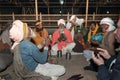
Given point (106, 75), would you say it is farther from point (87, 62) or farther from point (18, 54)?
point (87, 62)

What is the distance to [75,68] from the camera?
448 centimetres

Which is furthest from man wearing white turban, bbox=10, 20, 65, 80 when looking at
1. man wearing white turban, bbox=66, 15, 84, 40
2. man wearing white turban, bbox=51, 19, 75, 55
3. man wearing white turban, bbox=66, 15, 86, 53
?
man wearing white turban, bbox=66, 15, 84, 40

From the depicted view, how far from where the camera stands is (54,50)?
5.63 m

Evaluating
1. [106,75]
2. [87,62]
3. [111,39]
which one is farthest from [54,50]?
[106,75]

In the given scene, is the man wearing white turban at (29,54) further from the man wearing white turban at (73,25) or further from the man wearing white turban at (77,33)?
the man wearing white turban at (73,25)

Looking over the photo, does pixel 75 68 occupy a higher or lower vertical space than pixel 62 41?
lower

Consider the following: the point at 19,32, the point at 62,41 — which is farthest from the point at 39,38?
the point at 19,32

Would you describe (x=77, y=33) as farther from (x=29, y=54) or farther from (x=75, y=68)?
(x=29, y=54)

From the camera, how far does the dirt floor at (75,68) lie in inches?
155

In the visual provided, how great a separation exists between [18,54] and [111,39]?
1.51m

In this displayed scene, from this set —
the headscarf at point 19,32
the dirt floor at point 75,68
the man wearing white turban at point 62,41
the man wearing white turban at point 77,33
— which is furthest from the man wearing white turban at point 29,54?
the man wearing white turban at point 77,33

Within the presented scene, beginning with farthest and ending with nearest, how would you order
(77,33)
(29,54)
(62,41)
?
1. (77,33)
2. (62,41)
3. (29,54)

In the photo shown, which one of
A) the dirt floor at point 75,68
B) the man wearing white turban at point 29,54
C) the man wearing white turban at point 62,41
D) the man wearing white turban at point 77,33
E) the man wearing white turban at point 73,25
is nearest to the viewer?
the man wearing white turban at point 29,54

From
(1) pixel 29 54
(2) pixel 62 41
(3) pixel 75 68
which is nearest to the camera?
(1) pixel 29 54
